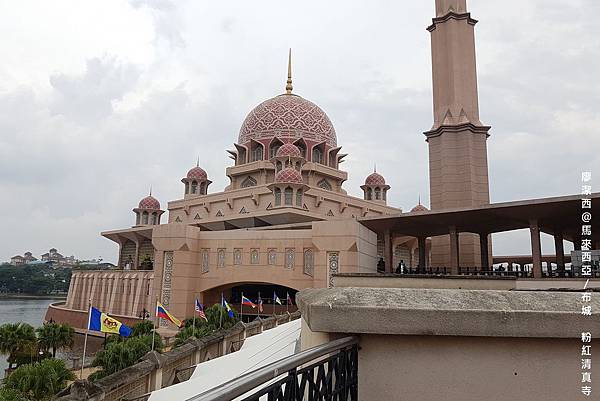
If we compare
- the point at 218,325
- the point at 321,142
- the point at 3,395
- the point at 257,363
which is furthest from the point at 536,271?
the point at 321,142

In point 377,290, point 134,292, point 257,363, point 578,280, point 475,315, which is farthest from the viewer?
point 134,292

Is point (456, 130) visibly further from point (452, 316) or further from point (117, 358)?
point (452, 316)

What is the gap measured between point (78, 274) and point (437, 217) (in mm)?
31568

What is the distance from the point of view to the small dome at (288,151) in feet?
117

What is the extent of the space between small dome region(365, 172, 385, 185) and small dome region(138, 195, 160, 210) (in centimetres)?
2024

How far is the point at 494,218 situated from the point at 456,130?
6.60 meters

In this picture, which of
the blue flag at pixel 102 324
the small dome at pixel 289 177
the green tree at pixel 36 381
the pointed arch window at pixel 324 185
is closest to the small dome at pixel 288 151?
the small dome at pixel 289 177

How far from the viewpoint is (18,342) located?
19.9 meters

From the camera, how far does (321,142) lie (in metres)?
40.2

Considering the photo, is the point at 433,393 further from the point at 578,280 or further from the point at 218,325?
the point at 218,325

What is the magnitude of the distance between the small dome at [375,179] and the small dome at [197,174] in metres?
15.5

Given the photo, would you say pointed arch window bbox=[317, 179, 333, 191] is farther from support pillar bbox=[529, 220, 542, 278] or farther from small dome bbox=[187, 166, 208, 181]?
support pillar bbox=[529, 220, 542, 278]

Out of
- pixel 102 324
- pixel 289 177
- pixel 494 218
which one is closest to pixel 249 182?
pixel 289 177

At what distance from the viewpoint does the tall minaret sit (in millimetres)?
25000
